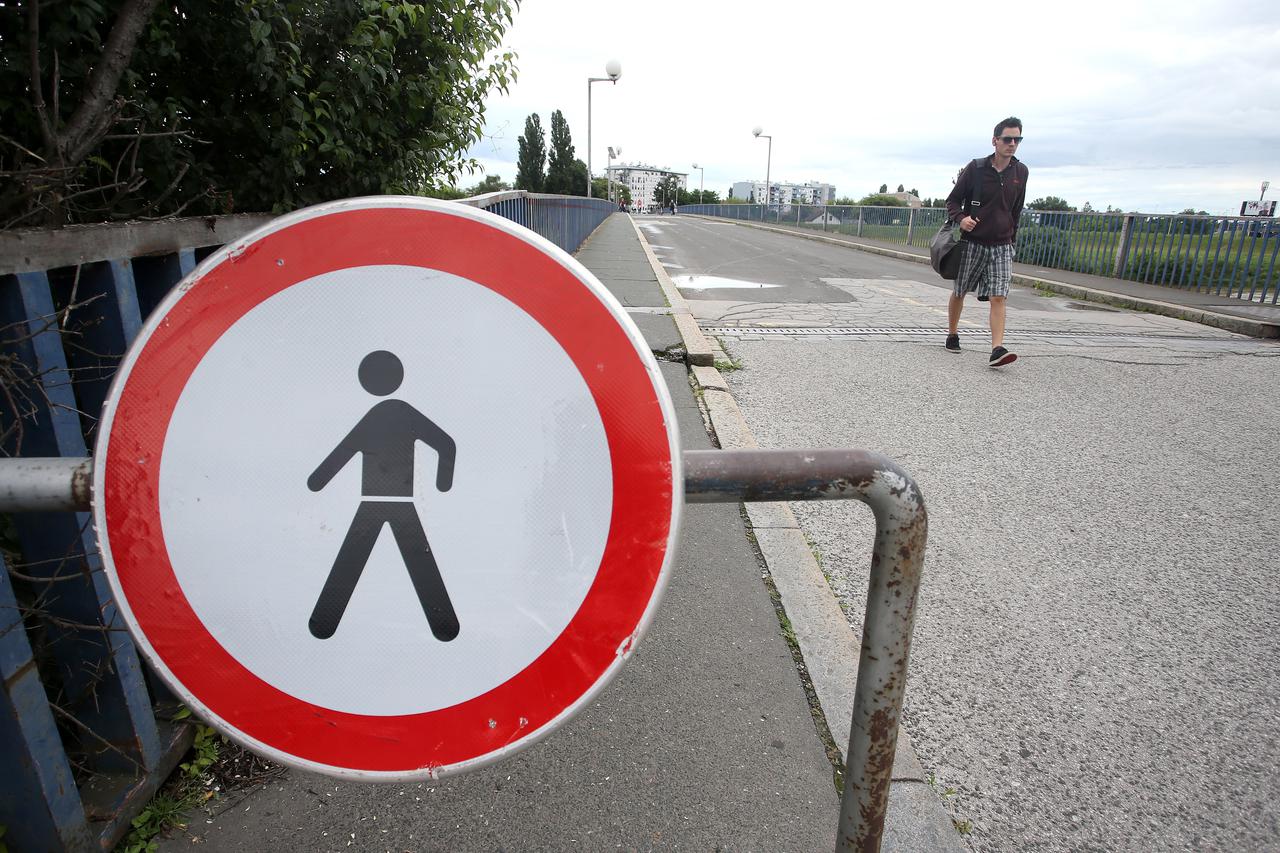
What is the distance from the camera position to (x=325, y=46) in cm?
296

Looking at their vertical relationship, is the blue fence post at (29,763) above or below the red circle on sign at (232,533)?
below

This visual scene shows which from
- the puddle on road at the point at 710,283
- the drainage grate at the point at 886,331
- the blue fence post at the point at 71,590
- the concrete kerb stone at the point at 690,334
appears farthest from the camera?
the puddle on road at the point at 710,283

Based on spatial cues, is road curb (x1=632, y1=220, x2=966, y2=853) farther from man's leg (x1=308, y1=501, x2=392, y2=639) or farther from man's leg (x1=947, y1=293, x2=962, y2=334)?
man's leg (x1=947, y1=293, x2=962, y2=334)

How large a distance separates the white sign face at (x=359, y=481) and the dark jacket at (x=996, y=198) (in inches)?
262

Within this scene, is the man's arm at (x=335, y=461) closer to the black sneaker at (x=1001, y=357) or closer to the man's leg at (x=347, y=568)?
the man's leg at (x=347, y=568)

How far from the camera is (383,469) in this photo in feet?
3.12

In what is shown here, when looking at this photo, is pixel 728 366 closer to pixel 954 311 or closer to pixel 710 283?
pixel 954 311

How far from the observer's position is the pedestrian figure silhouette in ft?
3.09

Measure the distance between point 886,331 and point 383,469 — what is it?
8.12 meters

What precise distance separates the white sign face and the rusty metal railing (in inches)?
6.6

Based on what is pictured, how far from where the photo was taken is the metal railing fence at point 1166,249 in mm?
10766

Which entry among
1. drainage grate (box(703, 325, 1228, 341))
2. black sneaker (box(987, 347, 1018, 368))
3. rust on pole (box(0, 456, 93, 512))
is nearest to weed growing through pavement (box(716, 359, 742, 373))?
drainage grate (box(703, 325, 1228, 341))

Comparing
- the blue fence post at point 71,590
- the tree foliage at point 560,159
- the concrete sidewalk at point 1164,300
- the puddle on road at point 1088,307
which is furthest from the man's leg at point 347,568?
the tree foliage at point 560,159

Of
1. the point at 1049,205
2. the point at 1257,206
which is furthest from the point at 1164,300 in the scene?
the point at 1049,205
